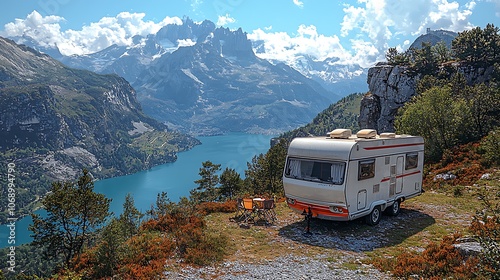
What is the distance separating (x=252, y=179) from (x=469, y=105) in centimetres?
2658

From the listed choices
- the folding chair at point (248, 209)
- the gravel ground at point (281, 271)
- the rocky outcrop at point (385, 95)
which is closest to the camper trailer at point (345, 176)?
the folding chair at point (248, 209)

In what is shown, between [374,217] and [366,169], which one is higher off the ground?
[366,169]

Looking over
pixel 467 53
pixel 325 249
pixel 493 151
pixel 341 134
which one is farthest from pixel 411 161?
pixel 467 53

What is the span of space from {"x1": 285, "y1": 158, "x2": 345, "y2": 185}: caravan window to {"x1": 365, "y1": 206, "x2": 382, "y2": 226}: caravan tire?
324 cm

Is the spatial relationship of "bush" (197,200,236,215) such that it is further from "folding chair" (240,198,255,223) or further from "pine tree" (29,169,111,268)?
"pine tree" (29,169,111,268)

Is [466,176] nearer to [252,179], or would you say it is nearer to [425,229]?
[425,229]

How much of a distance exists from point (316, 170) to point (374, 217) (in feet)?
13.0

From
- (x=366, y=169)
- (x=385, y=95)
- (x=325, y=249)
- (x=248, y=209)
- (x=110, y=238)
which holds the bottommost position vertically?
(x=325, y=249)

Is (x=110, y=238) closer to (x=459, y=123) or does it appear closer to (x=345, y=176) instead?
(x=345, y=176)

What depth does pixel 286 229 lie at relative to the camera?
15.4 metres

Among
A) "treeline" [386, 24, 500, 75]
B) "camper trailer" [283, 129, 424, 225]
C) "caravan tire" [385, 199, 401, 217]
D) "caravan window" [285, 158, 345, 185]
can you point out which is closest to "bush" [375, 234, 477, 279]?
"camper trailer" [283, 129, 424, 225]

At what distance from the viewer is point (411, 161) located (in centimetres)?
1784

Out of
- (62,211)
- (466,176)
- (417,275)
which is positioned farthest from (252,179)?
(417,275)

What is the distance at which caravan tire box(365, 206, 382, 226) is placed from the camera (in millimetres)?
15312
